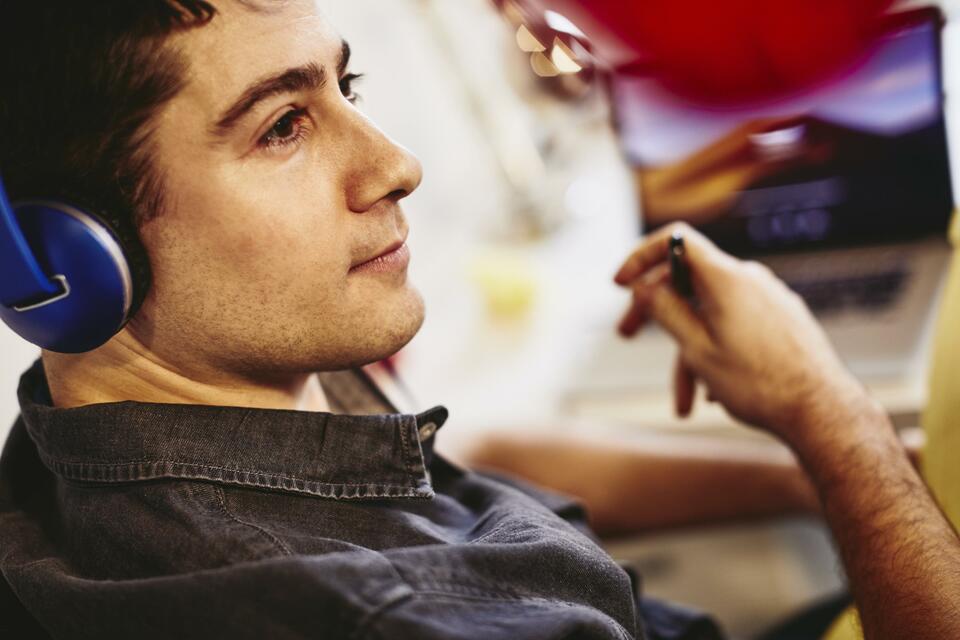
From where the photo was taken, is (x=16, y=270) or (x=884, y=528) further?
(x=884, y=528)

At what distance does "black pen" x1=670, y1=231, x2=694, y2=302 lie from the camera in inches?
37.4

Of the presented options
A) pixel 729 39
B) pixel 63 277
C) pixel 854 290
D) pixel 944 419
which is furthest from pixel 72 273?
pixel 729 39

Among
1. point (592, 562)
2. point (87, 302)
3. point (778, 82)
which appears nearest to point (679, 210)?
point (778, 82)

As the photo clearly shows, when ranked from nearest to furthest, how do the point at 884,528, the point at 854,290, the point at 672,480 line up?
1. the point at 884,528
2. the point at 672,480
3. the point at 854,290

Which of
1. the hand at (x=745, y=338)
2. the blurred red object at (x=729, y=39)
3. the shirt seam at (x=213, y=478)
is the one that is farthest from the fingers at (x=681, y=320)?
the blurred red object at (x=729, y=39)

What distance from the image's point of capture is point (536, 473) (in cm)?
125

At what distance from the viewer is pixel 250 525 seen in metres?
0.58

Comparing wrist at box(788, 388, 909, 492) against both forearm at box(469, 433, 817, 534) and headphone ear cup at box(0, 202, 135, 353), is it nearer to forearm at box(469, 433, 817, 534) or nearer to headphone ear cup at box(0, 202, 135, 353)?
forearm at box(469, 433, 817, 534)

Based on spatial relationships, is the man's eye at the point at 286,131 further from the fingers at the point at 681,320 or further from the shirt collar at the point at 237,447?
the fingers at the point at 681,320

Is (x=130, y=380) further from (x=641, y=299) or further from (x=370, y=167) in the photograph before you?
(x=641, y=299)

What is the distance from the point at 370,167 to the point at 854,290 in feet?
3.30

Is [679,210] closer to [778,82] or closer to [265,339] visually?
[778,82]

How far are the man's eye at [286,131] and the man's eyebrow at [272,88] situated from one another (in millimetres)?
23

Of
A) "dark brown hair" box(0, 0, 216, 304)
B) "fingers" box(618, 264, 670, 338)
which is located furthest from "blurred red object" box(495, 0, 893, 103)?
"dark brown hair" box(0, 0, 216, 304)
